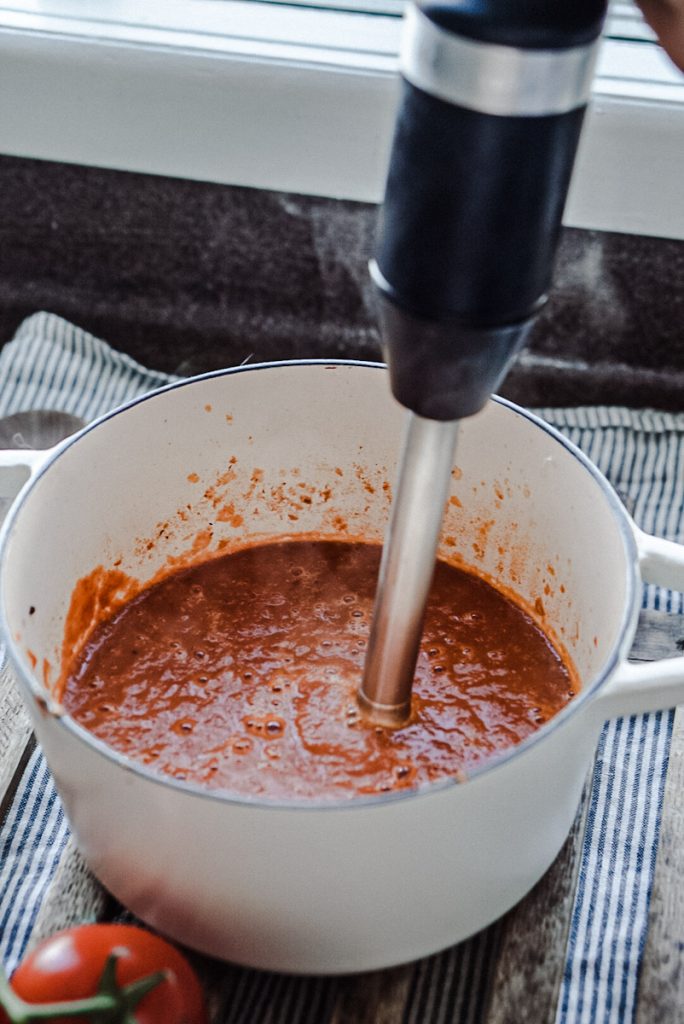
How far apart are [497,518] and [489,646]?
0.11m

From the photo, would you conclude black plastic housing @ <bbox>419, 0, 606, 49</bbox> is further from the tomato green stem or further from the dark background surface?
the dark background surface

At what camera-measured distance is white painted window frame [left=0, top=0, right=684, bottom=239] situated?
46.0 inches

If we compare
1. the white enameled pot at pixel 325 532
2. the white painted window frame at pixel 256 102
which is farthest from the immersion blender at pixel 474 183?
the white painted window frame at pixel 256 102

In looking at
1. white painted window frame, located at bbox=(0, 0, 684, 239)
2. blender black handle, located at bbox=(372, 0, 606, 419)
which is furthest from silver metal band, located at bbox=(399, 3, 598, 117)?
white painted window frame, located at bbox=(0, 0, 684, 239)

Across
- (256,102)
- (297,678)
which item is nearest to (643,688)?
(297,678)

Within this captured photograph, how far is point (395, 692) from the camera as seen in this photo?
0.74 m

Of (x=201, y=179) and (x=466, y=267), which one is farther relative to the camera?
(x=201, y=179)

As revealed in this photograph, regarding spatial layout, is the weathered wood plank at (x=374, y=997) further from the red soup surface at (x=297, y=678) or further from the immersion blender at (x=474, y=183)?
the immersion blender at (x=474, y=183)

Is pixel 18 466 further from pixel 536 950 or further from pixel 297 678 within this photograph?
pixel 536 950

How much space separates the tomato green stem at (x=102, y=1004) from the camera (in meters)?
0.58

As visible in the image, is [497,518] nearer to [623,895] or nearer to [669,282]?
[623,895]

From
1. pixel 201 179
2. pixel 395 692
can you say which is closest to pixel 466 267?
pixel 395 692

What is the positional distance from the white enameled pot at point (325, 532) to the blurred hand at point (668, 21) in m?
0.26

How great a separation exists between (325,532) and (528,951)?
1.36 ft
